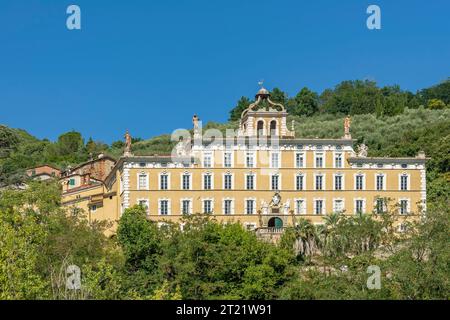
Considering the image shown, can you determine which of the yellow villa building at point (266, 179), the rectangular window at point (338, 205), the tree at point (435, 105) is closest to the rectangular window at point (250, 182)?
the yellow villa building at point (266, 179)

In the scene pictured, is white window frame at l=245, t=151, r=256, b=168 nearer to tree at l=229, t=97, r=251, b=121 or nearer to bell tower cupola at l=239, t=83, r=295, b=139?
bell tower cupola at l=239, t=83, r=295, b=139

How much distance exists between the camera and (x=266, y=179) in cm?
7550

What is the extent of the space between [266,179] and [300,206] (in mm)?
3198

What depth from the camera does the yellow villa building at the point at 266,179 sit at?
74.6 metres

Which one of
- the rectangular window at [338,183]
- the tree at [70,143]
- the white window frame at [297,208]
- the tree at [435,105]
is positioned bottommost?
the white window frame at [297,208]

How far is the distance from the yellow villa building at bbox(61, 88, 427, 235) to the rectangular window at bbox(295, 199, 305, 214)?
0.24ft

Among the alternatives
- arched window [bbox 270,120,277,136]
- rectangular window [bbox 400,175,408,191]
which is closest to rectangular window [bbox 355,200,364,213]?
rectangular window [bbox 400,175,408,191]

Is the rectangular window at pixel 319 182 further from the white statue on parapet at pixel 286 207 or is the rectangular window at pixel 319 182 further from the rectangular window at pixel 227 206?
the rectangular window at pixel 227 206

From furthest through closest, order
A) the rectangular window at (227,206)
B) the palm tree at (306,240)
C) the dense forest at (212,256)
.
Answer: the rectangular window at (227,206) → the palm tree at (306,240) → the dense forest at (212,256)

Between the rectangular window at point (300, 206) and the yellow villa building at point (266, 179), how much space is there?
0.07 m

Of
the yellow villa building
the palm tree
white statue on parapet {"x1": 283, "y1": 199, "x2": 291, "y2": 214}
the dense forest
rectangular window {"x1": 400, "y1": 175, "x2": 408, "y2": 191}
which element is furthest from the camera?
rectangular window {"x1": 400, "y1": 175, "x2": 408, "y2": 191}

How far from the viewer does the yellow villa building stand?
7456 cm

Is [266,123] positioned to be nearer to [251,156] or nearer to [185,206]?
[251,156]

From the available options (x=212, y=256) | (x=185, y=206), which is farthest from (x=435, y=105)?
(x=212, y=256)
